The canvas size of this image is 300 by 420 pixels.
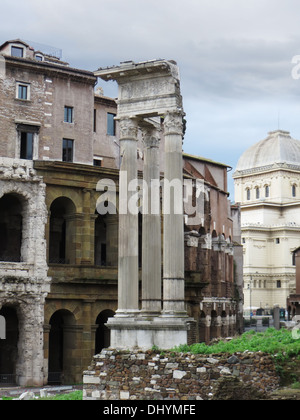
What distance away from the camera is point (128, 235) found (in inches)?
1131

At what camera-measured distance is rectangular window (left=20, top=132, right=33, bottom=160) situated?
40.6 meters

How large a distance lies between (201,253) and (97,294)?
12.5m

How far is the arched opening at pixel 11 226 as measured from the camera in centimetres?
4128

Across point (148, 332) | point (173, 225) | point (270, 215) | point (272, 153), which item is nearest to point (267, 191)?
point (270, 215)

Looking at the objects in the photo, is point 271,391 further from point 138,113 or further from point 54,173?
point 54,173

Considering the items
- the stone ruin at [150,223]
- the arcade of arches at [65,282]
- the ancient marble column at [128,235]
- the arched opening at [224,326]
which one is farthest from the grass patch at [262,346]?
the arched opening at [224,326]

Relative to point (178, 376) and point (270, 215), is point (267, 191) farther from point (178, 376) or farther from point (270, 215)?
point (178, 376)

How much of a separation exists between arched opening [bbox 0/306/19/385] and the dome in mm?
95192

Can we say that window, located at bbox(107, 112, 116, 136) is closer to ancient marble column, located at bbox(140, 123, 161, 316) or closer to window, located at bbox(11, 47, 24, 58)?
window, located at bbox(11, 47, 24, 58)

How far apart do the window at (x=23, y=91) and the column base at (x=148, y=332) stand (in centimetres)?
1742

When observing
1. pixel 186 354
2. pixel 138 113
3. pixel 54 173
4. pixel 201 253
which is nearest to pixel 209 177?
pixel 201 253

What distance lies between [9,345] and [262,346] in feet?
70.6

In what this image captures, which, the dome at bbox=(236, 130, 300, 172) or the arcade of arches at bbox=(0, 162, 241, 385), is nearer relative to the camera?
the arcade of arches at bbox=(0, 162, 241, 385)

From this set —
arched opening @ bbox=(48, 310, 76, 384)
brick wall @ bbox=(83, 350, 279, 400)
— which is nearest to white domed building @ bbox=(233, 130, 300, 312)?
arched opening @ bbox=(48, 310, 76, 384)
